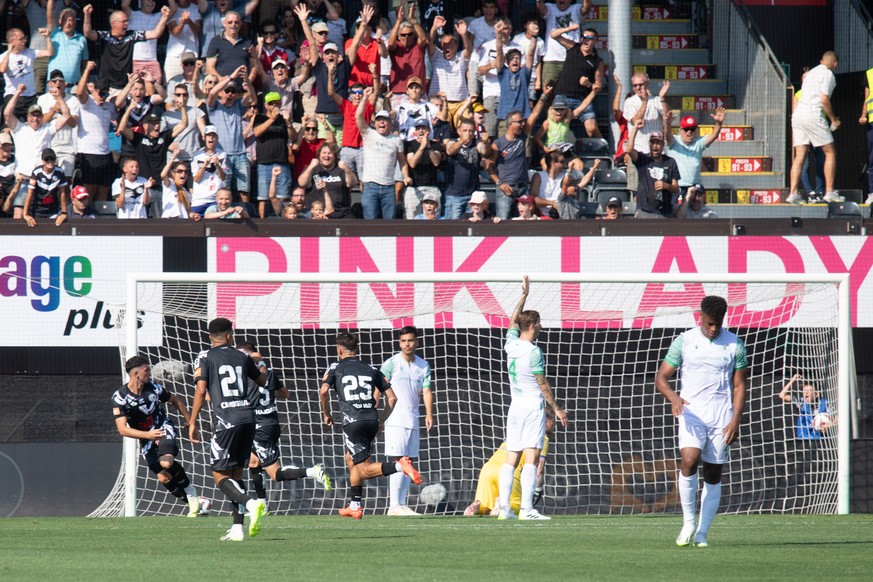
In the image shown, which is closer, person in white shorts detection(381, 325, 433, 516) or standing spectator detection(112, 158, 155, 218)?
person in white shorts detection(381, 325, 433, 516)

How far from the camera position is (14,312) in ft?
48.0

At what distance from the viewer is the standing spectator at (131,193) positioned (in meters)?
15.1

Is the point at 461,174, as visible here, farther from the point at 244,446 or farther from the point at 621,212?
the point at 244,446

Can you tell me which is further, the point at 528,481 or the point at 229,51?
the point at 229,51

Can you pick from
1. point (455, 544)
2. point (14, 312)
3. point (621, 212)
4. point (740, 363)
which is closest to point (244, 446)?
point (455, 544)

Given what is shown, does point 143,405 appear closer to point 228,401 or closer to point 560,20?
point 228,401

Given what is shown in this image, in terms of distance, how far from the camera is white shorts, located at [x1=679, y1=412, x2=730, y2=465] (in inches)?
329

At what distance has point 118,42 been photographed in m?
16.8

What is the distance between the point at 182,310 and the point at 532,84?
6.09 m

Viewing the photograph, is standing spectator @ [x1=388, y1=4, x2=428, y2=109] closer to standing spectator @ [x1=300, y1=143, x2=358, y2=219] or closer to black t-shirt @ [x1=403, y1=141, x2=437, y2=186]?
black t-shirt @ [x1=403, y1=141, x2=437, y2=186]

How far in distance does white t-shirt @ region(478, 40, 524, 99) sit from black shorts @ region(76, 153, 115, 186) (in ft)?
17.0

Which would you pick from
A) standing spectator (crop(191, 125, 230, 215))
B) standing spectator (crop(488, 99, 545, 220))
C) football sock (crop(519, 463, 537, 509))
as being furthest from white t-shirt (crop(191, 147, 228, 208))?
football sock (crop(519, 463, 537, 509))

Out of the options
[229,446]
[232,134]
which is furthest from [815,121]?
[229,446]

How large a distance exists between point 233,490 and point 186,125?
7848 millimetres
